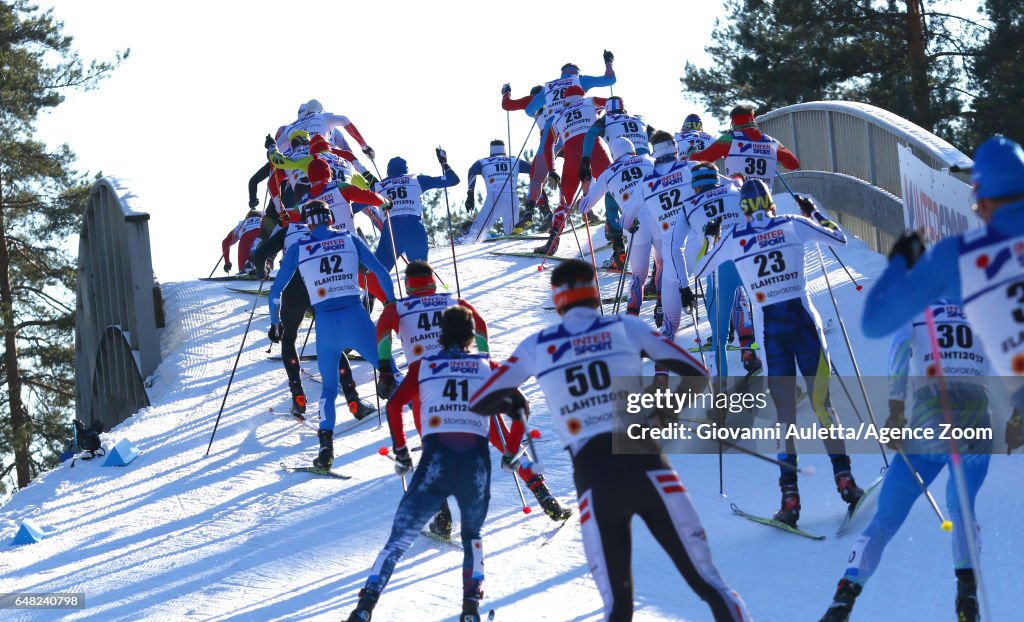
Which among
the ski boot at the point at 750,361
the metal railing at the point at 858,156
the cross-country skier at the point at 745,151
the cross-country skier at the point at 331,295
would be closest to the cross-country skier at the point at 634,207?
the cross-country skier at the point at 745,151

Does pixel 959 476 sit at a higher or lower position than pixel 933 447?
lower

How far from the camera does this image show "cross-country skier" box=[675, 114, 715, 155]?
728 inches

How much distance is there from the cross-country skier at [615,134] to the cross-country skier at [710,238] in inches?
132

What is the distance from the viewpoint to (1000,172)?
21.5 feet

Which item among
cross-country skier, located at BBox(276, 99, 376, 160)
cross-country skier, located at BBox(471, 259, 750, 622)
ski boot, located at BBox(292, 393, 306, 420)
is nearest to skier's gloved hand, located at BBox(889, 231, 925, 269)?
cross-country skier, located at BBox(471, 259, 750, 622)

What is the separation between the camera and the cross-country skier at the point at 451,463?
859 cm

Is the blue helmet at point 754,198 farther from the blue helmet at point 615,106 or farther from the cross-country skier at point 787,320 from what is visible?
the blue helmet at point 615,106

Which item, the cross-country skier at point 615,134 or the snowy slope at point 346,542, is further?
the cross-country skier at point 615,134

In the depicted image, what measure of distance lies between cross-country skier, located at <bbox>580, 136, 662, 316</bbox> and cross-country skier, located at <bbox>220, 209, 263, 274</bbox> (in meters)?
8.11

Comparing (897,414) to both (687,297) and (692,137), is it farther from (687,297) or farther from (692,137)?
(692,137)

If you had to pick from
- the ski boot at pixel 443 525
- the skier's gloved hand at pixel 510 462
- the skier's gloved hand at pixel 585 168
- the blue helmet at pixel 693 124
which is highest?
the blue helmet at pixel 693 124

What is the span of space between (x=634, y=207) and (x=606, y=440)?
824 cm

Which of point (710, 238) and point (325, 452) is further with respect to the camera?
point (710, 238)

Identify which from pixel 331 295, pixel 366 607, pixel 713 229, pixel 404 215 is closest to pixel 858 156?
pixel 404 215
